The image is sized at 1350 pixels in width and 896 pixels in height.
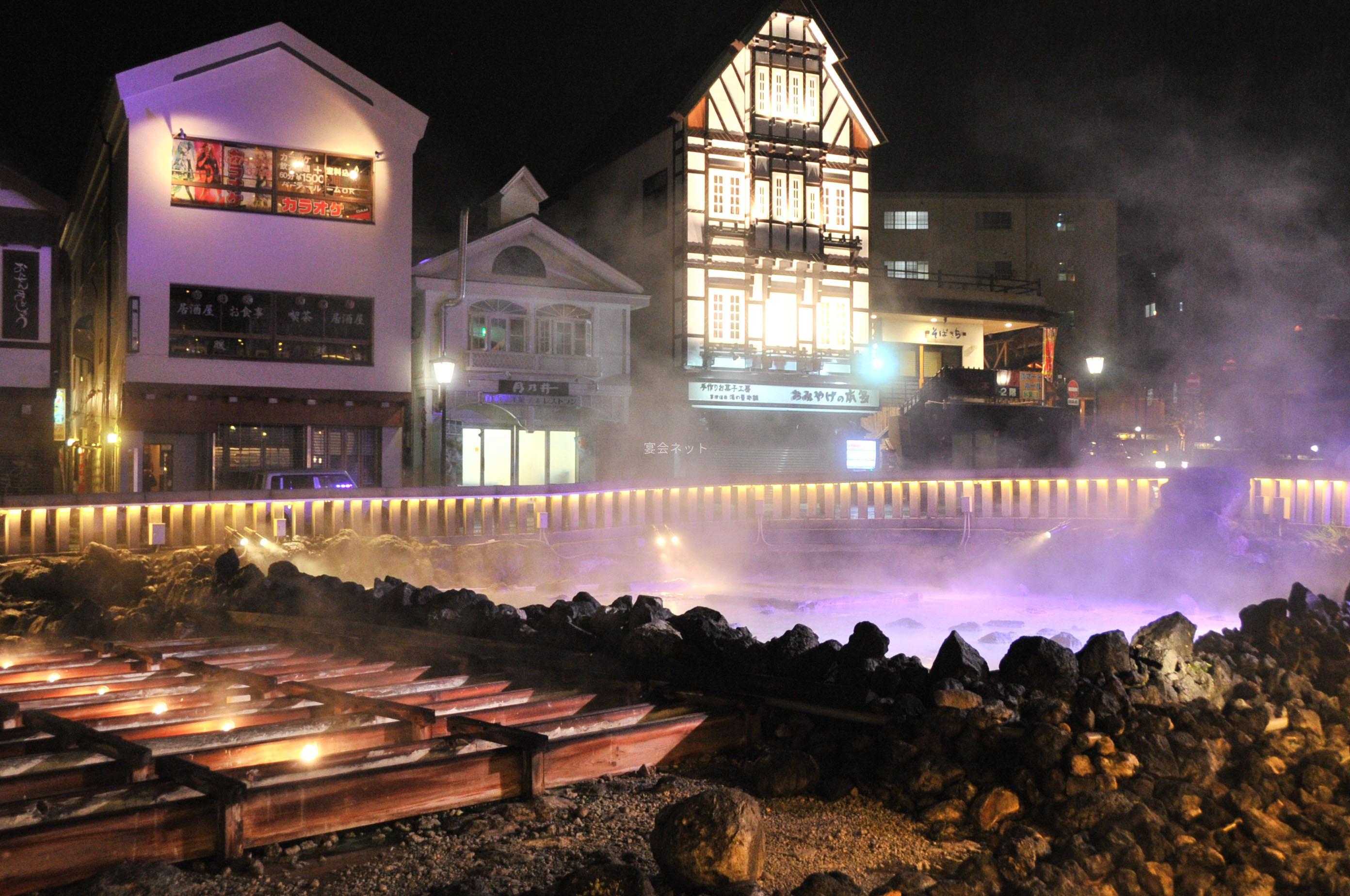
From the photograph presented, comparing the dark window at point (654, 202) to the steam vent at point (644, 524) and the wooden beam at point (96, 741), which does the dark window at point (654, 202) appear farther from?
the wooden beam at point (96, 741)

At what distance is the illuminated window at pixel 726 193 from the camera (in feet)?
104

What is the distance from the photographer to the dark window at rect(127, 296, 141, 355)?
23.2 meters

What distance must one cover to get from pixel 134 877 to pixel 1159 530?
18.7 m

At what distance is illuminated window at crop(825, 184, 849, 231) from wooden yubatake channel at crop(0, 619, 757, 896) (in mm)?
27735

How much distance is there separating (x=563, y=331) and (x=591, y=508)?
12.6 meters

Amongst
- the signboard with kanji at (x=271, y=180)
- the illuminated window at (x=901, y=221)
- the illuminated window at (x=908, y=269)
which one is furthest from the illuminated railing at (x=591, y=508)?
the illuminated window at (x=901, y=221)

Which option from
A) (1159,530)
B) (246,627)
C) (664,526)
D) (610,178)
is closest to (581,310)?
(610,178)

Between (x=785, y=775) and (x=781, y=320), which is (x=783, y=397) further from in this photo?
(x=785, y=775)

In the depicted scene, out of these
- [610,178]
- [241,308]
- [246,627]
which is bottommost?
[246,627]

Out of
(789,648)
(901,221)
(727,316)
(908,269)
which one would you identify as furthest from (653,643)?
(901,221)

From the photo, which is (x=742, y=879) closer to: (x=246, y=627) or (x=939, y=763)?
(x=939, y=763)

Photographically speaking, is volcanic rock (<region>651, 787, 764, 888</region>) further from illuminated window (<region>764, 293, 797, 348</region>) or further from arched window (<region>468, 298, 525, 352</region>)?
illuminated window (<region>764, 293, 797, 348</region>)

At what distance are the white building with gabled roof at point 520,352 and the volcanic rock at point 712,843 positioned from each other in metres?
22.8

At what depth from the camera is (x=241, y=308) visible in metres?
24.5
